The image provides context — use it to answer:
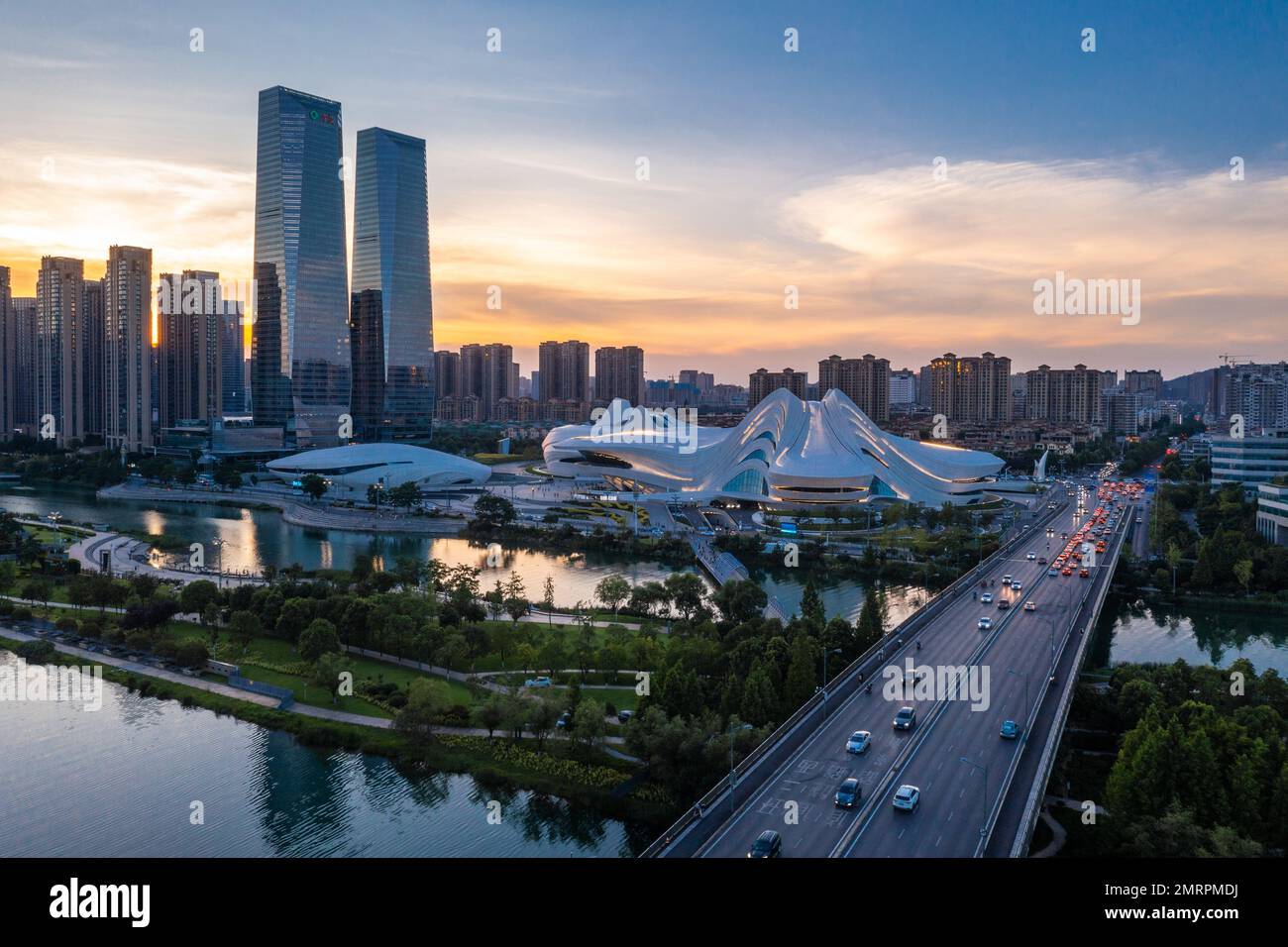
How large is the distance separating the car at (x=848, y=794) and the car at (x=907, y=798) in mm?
262

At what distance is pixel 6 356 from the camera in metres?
41.1

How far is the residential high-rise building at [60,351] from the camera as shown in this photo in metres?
37.4

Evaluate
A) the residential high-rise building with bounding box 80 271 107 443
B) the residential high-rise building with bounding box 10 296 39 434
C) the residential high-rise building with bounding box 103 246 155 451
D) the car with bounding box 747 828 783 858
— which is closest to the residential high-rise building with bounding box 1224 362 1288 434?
the car with bounding box 747 828 783 858

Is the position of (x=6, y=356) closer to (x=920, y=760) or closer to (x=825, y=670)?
(x=825, y=670)

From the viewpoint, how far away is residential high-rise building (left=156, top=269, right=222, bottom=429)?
3703cm

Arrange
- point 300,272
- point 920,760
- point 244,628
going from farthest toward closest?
point 300,272
point 244,628
point 920,760

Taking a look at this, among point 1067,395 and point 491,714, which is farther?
point 1067,395

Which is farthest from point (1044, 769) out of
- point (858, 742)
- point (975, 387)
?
point (975, 387)

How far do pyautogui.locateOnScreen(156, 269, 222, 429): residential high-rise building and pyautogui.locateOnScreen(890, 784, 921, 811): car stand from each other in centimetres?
3578

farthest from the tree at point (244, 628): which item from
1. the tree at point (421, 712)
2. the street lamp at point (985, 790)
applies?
the street lamp at point (985, 790)

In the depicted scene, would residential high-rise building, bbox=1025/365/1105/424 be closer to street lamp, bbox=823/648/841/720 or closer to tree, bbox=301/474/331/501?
tree, bbox=301/474/331/501

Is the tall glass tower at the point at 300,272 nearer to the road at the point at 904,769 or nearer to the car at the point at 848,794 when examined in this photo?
the road at the point at 904,769

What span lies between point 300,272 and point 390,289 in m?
4.05
